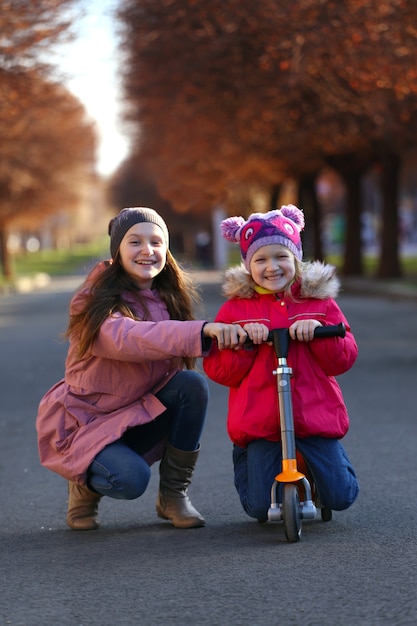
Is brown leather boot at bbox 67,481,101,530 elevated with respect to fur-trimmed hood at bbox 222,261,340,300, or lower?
lower

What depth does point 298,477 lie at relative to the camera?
17.7 feet

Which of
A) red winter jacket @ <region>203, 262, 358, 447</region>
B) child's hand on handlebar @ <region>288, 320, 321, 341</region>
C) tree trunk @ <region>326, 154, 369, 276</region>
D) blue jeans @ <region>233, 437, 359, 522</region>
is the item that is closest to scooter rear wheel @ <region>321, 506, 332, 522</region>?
blue jeans @ <region>233, 437, 359, 522</region>

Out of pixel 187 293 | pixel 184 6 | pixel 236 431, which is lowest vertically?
pixel 236 431

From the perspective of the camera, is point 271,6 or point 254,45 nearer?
point 271,6

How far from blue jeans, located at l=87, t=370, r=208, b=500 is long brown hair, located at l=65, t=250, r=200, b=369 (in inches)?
8.5

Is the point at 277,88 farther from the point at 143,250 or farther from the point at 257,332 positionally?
the point at 257,332

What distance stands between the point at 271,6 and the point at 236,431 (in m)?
14.9

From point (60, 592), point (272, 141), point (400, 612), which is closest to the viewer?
point (400, 612)

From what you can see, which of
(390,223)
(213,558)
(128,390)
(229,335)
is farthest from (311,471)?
(390,223)

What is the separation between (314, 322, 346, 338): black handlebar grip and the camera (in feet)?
17.7

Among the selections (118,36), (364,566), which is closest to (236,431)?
(364,566)

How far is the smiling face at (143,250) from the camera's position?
5930 millimetres

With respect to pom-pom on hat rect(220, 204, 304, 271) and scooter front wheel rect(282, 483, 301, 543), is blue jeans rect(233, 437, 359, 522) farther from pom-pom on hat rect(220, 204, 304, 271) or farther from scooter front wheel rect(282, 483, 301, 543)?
pom-pom on hat rect(220, 204, 304, 271)

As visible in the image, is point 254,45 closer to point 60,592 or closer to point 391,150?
point 391,150
